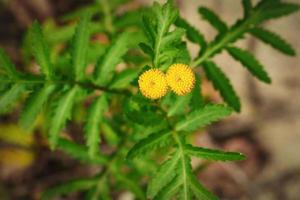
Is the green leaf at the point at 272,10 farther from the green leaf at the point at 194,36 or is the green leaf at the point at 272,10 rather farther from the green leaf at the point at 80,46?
the green leaf at the point at 80,46

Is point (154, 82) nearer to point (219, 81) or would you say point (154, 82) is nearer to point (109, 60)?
point (109, 60)

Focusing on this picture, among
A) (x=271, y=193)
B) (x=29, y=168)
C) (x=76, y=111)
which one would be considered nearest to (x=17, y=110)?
(x=29, y=168)

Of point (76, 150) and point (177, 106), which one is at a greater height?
point (76, 150)

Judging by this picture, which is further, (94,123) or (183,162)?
(94,123)

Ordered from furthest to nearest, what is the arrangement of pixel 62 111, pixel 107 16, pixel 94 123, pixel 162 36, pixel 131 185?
pixel 107 16 → pixel 131 185 → pixel 94 123 → pixel 62 111 → pixel 162 36

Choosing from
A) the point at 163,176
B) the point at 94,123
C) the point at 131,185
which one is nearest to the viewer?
the point at 163,176

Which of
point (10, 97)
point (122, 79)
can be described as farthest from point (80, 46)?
point (10, 97)

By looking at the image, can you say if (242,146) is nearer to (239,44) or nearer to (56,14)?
(239,44)
